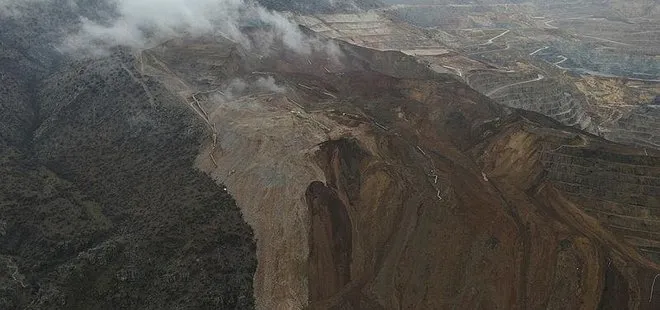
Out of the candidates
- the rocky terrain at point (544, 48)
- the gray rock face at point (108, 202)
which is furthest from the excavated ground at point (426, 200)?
the rocky terrain at point (544, 48)

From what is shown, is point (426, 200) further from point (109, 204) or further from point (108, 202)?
point (108, 202)

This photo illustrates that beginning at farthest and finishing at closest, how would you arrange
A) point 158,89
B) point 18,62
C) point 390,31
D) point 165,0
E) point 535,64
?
point 390,31 < point 535,64 < point 165,0 < point 18,62 < point 158,89

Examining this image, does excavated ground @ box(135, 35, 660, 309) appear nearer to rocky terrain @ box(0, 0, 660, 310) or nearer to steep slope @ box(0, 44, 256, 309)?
rocky terrain @ box(0, 0, 660, 310)

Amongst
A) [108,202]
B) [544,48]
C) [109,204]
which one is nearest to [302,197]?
[109,204]

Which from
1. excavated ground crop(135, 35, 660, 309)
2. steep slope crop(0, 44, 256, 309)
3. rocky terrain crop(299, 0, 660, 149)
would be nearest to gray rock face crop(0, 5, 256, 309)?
steep slope crop(0, 44, 256, 309)

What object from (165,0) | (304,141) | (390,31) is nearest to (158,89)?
(304,141)

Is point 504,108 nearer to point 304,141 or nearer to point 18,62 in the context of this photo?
point 304,141
